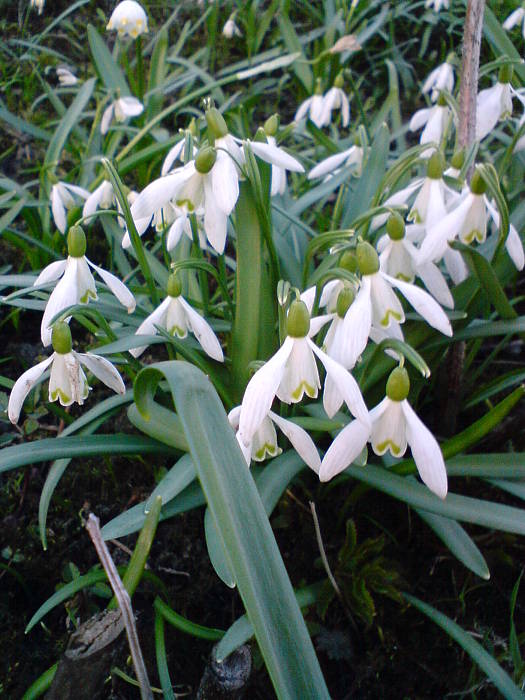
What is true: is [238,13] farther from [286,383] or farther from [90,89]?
[286,383]

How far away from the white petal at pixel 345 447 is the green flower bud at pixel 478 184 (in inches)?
20.1

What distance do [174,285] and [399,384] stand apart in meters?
0.43

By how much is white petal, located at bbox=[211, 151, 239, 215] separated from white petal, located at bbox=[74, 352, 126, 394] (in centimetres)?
30

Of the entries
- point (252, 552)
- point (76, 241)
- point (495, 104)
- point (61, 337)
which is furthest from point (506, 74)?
point (252, 552)

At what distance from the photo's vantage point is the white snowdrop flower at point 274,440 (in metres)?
0.88

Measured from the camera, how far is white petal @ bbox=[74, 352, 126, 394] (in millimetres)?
1005

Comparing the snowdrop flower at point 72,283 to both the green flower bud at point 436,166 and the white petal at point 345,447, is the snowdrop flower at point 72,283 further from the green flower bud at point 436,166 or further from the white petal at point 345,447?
the green flower bud at point 436,166

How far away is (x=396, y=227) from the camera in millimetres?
1054

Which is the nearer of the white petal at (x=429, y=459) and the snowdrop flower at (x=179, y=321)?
the white petal at (x=429, y=459)

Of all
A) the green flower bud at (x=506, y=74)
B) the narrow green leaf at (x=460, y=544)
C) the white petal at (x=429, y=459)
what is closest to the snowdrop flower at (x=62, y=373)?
the white petal at (x=429, y=459)

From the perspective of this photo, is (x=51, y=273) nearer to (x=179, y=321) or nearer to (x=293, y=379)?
(x=179, y=321)

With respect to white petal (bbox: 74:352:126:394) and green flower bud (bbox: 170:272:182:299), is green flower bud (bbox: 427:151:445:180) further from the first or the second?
white petal (bbox: 74:352:126:394)

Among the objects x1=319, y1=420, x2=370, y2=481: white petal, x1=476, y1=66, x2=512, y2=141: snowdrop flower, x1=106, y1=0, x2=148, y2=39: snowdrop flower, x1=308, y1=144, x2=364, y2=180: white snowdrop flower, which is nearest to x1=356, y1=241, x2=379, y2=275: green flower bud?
x1=319, y1=420, x2=370, y2=481: white petal

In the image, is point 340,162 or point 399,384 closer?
point 399,384
